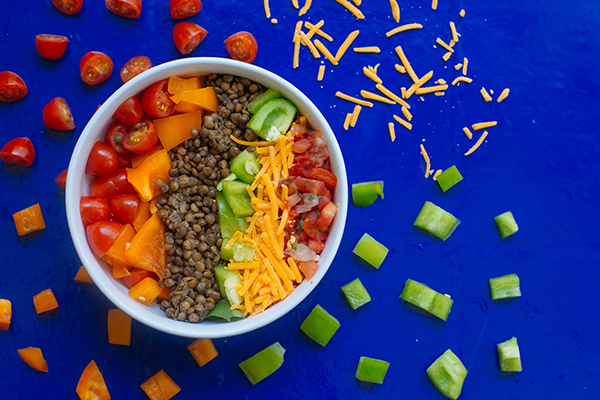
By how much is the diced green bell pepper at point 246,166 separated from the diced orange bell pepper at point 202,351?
98cm

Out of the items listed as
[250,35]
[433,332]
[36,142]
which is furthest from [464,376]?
[36,142]

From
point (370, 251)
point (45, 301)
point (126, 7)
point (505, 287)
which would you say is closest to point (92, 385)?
point (45, 301)

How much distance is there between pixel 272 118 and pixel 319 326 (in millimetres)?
1186

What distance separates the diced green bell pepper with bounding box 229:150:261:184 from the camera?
215cm

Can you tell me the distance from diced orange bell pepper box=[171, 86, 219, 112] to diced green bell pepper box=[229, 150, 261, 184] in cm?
30

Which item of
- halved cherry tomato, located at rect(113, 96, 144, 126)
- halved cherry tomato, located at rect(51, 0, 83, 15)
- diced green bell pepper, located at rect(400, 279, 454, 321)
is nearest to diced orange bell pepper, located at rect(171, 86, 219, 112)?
halved cherry tomato, located at rect(113, 96, 144, 126)

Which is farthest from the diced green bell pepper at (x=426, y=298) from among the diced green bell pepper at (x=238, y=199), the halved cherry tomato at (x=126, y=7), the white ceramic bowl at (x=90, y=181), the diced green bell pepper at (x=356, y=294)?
the halved cherry tomato at (x=126, y=7)

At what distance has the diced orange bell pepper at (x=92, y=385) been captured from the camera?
2462 millimetres

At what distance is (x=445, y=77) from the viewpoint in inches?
103

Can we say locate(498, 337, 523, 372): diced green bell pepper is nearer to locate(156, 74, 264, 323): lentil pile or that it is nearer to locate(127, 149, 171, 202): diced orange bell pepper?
locate(156, 74, 264, 323): lentil pile

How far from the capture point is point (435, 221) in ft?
8.43

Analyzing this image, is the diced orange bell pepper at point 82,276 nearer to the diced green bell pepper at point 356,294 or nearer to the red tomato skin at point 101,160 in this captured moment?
the red tomato skin at point 101,160

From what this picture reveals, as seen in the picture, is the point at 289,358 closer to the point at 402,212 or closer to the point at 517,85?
the point at 402,212

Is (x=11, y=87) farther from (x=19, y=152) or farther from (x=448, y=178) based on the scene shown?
(x=448, y=178)
